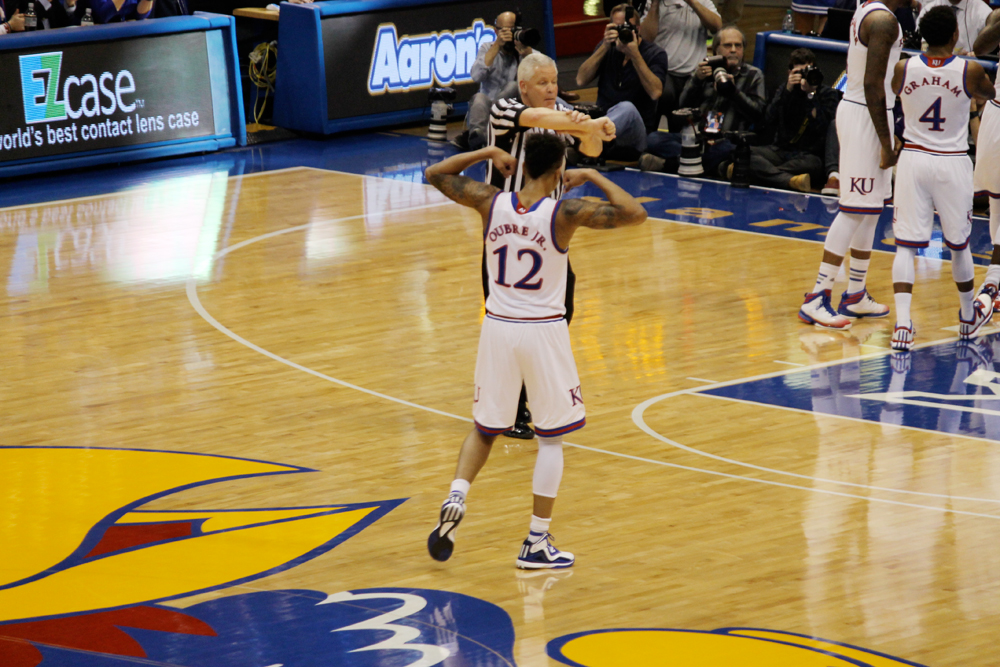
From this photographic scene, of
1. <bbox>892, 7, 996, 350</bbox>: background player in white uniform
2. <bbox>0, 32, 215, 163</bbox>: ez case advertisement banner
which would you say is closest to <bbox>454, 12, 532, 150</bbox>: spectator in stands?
<bbox>0, 32, 215, 163</bbox>: ez case advertisement banner

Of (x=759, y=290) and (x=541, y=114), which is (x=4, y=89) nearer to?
(x=759, y=290)

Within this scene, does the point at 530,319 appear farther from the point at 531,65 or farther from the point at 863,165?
the point at 863,165

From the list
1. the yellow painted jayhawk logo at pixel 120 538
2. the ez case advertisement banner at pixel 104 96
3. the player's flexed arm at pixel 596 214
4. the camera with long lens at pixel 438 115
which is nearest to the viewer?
the yellow painted jayhawk logo at pixel 120 538

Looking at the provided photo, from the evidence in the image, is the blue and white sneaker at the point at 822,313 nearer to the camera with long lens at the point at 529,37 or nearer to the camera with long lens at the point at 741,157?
the camera with long lens at the point at 741,157

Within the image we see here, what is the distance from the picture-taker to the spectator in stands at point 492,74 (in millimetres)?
16031

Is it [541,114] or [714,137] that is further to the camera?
[714,137]

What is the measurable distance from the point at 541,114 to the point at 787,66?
31.2 feet

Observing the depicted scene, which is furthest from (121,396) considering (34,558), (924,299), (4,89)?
(4,89)

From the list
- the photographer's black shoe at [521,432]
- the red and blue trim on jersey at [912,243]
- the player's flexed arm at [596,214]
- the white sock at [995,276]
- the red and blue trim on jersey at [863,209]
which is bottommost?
the photographer's black shoe at [521,432]

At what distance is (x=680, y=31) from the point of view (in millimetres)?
16328

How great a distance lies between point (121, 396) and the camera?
873 centimetres

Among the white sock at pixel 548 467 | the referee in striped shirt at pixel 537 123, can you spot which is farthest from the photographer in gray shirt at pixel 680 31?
the white sock at pixel 548 467

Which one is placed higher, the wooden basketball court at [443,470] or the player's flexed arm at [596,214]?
the player's flexed arm at [596,214]

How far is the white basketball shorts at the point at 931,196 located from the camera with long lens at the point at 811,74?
4162 mm
